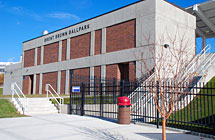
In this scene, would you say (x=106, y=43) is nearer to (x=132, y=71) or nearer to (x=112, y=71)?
(x=112, y=71)

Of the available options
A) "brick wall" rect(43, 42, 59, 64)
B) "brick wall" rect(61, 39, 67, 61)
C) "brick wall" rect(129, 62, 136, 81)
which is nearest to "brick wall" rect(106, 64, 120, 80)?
"brick wall" rect(129, 62, 136, 81)

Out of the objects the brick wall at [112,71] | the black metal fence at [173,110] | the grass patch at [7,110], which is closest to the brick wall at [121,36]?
the brick wall at [112,71]

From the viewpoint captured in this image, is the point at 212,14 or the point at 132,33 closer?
the point at 132,33

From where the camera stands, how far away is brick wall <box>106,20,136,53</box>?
1956 cm

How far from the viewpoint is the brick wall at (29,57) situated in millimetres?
33484

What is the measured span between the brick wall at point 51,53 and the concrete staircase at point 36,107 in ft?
44.7

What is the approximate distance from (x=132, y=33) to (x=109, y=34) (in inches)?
120

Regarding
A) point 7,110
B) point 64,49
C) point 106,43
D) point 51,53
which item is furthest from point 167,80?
point 51,53

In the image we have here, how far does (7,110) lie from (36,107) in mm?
1804

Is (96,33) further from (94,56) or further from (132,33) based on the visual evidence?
(132,33)

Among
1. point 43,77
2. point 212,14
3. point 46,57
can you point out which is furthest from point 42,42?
point 212,14

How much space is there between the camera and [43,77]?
30469 mm

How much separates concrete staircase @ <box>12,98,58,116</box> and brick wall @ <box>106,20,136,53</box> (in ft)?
27.5

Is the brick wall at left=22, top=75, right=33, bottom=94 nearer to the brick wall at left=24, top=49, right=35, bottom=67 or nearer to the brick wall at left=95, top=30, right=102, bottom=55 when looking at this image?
the brick wall at left=24, top=49, right=35, bottom=67
